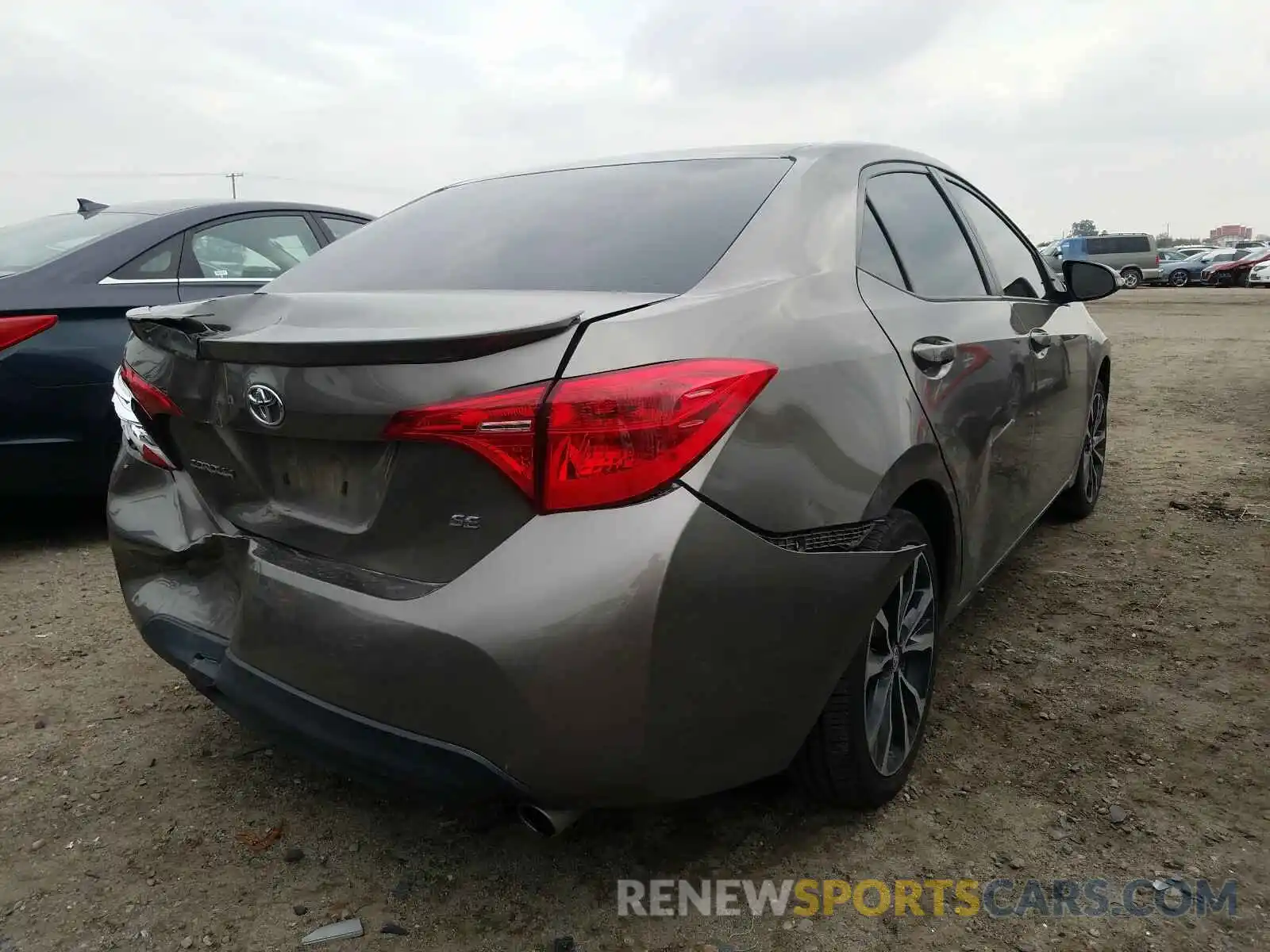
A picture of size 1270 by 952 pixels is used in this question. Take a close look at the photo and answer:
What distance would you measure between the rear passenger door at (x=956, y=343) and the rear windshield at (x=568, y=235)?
1.20 ft

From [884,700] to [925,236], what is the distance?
1.32m

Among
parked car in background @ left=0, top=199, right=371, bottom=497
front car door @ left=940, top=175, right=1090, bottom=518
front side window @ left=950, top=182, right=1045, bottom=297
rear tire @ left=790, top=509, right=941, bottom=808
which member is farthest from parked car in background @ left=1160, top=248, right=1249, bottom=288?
rear tire @ left=790, top=509, right=941, bottom=808

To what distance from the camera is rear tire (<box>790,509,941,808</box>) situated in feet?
6.59

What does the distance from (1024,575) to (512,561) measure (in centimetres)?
282

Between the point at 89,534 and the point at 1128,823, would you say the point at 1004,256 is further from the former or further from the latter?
the point at 89,534

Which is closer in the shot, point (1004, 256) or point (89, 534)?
point (1004, 256)

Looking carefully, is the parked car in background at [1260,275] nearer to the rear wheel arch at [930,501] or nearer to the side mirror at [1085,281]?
the side mirror at [1085,281]

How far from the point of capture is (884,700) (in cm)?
220

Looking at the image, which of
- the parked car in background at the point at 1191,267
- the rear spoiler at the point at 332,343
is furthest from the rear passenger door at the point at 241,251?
the parked car in background at the point at 1191,267

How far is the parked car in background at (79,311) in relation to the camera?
381 centimetres

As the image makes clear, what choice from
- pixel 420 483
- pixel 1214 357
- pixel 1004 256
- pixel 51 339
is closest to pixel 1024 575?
pixel 1004 256

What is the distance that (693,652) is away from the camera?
1.62 meters

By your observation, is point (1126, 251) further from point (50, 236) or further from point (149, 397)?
point (149, 397)

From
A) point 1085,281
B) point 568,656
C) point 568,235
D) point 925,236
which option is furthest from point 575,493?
point 1085,281
